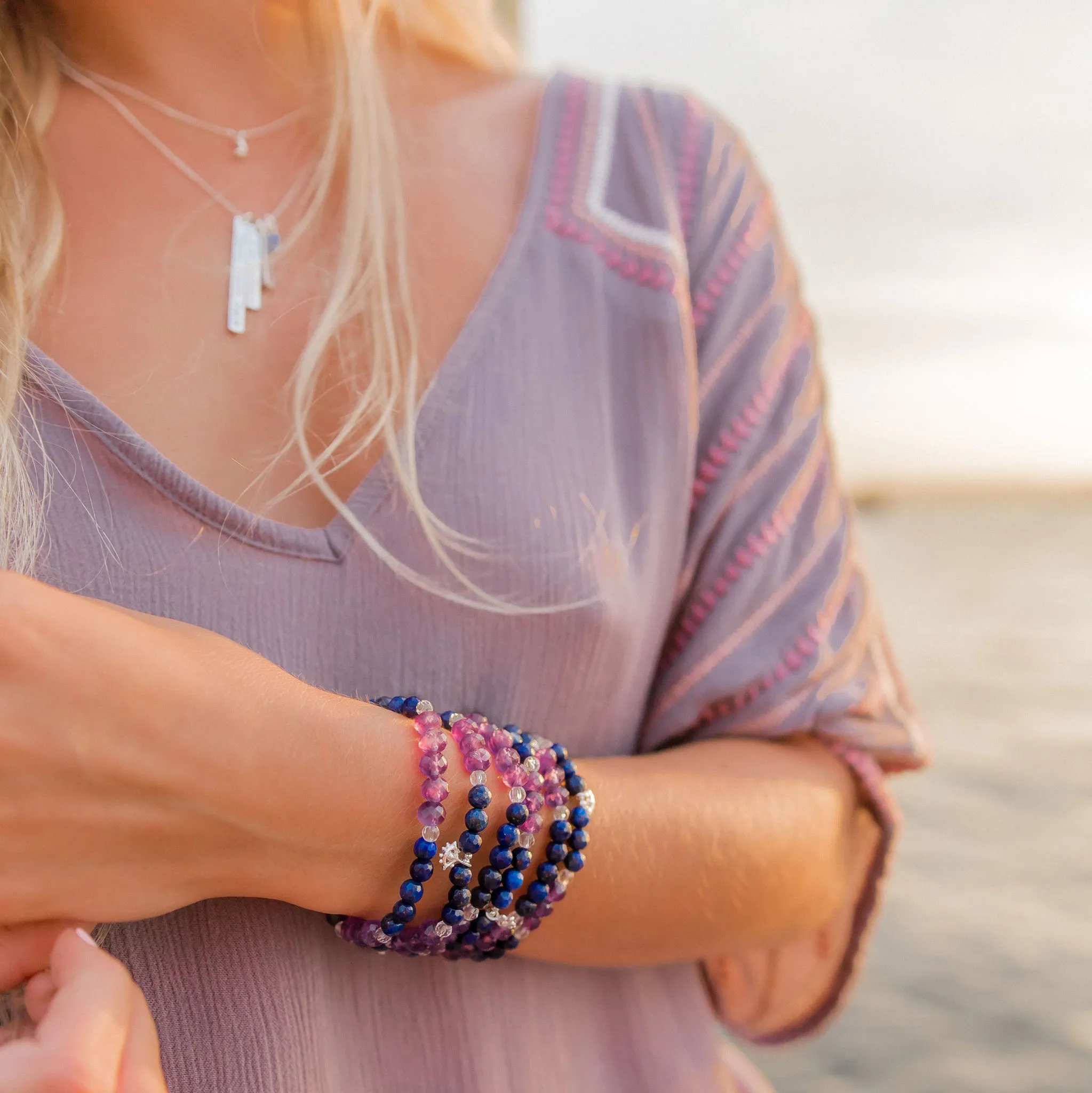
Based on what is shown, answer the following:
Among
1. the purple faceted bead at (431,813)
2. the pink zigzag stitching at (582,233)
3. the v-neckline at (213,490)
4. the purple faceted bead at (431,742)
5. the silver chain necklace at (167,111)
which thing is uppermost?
the silver chain necklace at (167,111)

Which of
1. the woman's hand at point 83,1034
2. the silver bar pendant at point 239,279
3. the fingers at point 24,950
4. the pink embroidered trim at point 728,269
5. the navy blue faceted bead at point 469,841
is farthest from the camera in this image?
the pink embroidered trim at point 728,269

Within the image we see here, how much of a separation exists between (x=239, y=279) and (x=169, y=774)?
461 mm

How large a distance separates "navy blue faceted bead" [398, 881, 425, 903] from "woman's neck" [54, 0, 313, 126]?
28.8 inches

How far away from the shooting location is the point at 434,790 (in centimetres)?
67

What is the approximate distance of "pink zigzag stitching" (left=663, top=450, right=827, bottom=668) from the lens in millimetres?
933

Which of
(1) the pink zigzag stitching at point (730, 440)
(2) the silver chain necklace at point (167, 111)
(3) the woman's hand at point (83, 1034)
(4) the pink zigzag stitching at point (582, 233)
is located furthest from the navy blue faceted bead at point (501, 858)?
(2) the silver chain necklace at point (167, 111)

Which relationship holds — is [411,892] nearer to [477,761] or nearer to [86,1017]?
[477,761]

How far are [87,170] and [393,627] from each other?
1.68 feet

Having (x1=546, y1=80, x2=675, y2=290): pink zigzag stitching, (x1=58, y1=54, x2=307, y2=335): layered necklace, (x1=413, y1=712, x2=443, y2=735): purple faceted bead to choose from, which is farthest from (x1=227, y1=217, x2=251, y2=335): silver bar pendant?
(x1=413, y1=712, x2=443, y2=735): purple faceted bead

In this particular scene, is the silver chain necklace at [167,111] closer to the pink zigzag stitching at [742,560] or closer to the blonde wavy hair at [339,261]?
the blonde wavy hair at [339,261]

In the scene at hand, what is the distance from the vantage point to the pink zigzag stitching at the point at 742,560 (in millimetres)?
933

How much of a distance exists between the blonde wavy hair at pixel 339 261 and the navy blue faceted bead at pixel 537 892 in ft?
0.69

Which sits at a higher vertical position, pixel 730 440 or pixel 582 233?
pixel 582 233

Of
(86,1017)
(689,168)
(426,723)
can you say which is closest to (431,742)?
(426,723)
